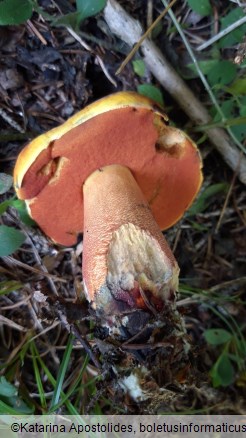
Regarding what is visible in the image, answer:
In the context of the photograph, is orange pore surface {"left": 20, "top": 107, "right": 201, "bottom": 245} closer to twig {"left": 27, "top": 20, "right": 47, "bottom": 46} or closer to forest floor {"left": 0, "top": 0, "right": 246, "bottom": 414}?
forest floor {"left": 0, "top": 0, "right": 246, "bottom": 414}

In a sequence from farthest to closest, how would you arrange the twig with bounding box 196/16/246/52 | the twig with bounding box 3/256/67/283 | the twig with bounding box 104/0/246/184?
the twig with bounding box 3/256/67/283, the twig with bounding box 104/0/246/184, the twig with bounding box 196/16/246/52

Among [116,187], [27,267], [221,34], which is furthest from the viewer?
[27,267]

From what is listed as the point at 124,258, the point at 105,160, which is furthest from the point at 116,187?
the point at 124,258

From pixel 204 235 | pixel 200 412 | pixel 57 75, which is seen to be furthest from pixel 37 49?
pixel 200 412

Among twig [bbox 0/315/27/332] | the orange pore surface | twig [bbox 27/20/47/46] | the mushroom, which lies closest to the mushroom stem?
the mushroom

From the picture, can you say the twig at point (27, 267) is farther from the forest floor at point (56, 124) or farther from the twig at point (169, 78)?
the twig at point (169, 78)

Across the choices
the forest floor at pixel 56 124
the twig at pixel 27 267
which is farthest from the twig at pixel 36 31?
the twig at pixel 27 267

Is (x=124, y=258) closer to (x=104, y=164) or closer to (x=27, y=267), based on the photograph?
(x=104, y=164)
